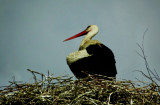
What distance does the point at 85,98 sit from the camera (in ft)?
6.04

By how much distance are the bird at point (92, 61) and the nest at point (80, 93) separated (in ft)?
3.93

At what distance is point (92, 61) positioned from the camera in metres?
3.29

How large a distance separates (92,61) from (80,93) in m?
1.41

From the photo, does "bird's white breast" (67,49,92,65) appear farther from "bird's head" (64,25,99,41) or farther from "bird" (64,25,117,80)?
"bird's head" (64,25,99,41)

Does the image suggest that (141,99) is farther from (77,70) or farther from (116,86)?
(77,70)

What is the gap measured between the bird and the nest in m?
1.20

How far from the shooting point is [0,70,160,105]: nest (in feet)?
5.91

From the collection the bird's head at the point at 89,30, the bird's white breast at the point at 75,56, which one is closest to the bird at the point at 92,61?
the bird's white breast at the point at 75,56

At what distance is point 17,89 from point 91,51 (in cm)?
156

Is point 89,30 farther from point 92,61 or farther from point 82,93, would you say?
point 82,93

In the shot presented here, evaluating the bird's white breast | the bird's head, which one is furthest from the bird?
the bird's head

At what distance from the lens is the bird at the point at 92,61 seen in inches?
128

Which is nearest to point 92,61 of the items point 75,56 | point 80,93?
point 75,56

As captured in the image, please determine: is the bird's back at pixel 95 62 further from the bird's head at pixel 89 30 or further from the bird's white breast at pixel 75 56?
the bird's head at pixel 89 30
